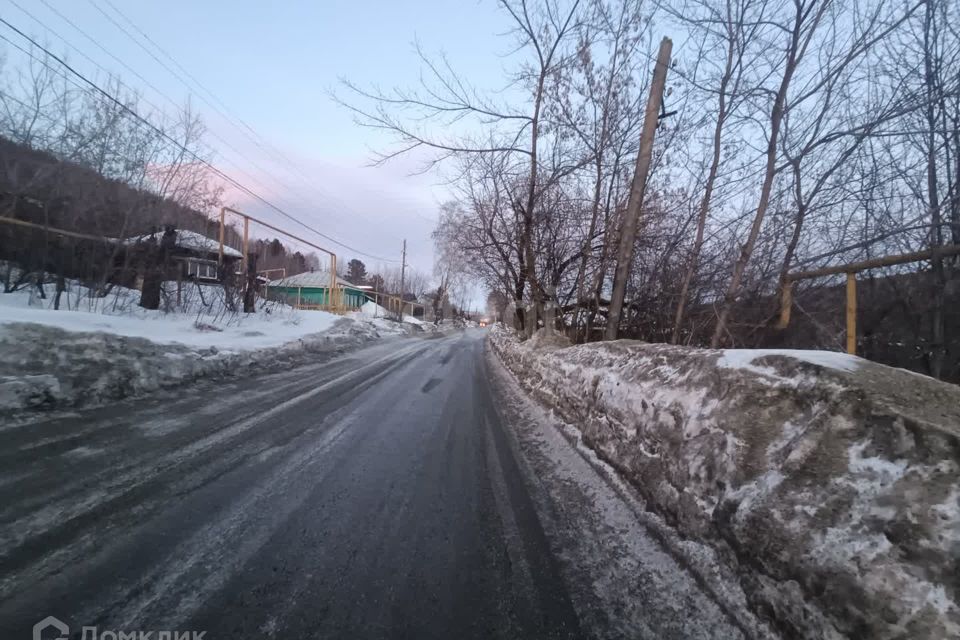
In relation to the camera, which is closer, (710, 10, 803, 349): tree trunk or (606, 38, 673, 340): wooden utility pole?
(710, 10, 803, 349): tree trunk

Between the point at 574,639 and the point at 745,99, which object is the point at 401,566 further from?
the point at 745,99

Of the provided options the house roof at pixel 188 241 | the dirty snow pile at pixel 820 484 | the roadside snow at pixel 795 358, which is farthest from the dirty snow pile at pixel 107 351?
the roadside snow at pixel 795 358

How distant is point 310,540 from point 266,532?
1.06 feet

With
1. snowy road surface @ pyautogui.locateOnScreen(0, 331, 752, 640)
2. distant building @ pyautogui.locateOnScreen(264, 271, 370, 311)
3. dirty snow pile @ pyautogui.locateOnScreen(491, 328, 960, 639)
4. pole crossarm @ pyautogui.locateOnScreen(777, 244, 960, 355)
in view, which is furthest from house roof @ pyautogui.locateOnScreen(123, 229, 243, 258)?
pole crossarm @ pyautogui.locateOnScreen(777, 244, 960, 355)

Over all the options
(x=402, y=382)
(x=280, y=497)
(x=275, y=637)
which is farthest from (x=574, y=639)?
(x=402, y=382)

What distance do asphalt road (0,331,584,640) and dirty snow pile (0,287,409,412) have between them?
2.00ft

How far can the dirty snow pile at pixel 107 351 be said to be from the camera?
193 inches

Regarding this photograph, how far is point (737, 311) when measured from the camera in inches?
291
